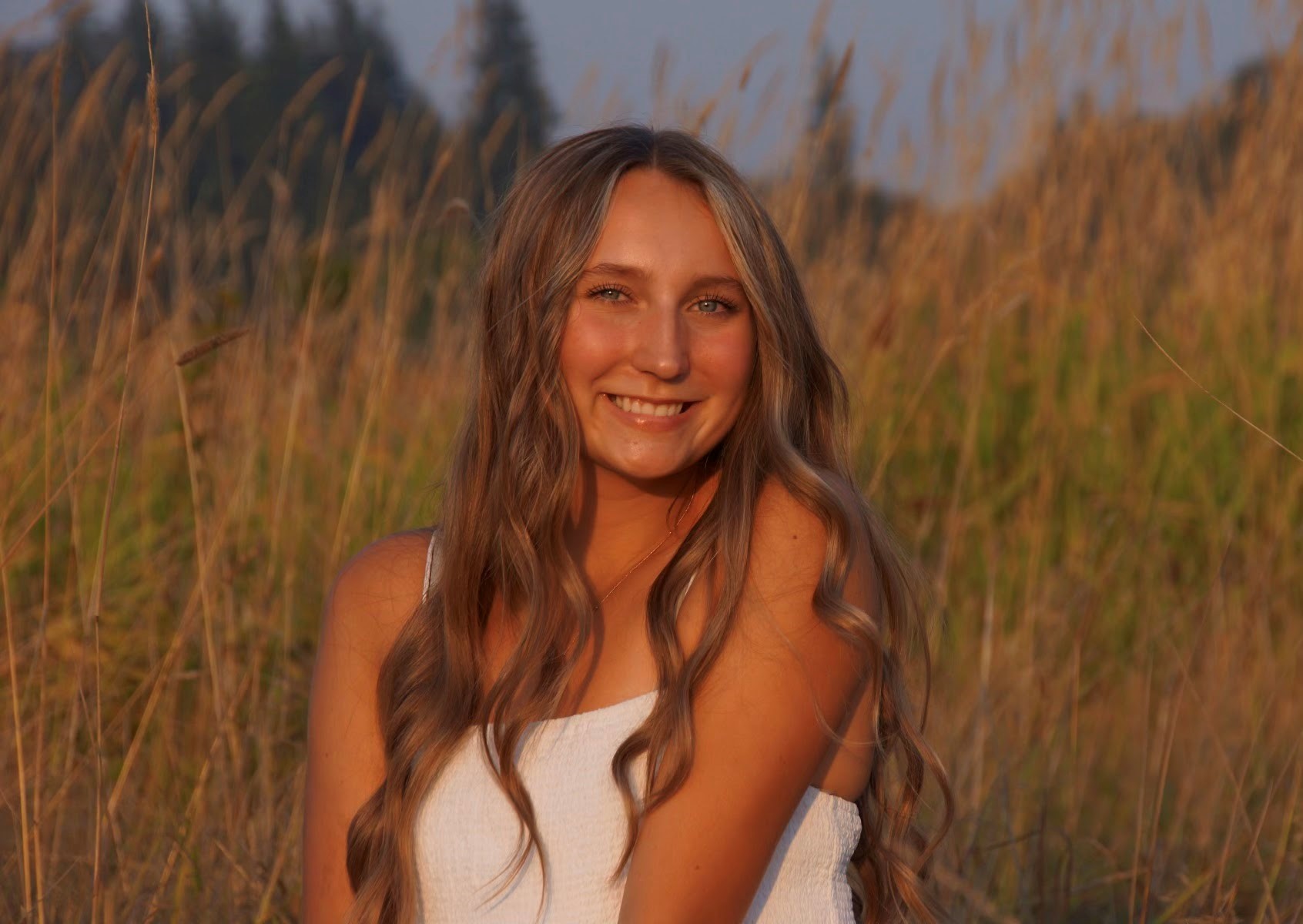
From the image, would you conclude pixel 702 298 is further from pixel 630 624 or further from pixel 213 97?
pixel 213 97

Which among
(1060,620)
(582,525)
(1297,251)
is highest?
(1297,251)

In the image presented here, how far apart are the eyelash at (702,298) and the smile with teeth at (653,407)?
12 centimetres

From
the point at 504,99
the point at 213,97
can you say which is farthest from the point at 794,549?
the point at 213,97

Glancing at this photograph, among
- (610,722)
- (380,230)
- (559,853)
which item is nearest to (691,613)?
(610,722)

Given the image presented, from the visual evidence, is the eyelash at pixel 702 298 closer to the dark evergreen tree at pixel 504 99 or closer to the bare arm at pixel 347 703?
the bare arm at pixel 347 703

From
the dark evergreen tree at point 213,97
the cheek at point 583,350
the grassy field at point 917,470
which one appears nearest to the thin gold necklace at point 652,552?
the cheek at point 583,350

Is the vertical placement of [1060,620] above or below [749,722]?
below

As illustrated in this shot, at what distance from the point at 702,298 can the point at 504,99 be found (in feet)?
7.77

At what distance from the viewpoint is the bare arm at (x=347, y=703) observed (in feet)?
6.68

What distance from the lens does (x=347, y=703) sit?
81.8 inches

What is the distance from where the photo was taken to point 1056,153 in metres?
4.31

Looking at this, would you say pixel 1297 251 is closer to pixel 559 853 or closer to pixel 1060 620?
pixel 1060 620

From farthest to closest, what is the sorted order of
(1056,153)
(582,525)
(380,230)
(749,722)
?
1. (1056,153)
2. (380,230)
3. (582,525)
4. (749,722)

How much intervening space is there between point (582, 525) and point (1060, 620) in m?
1.43
